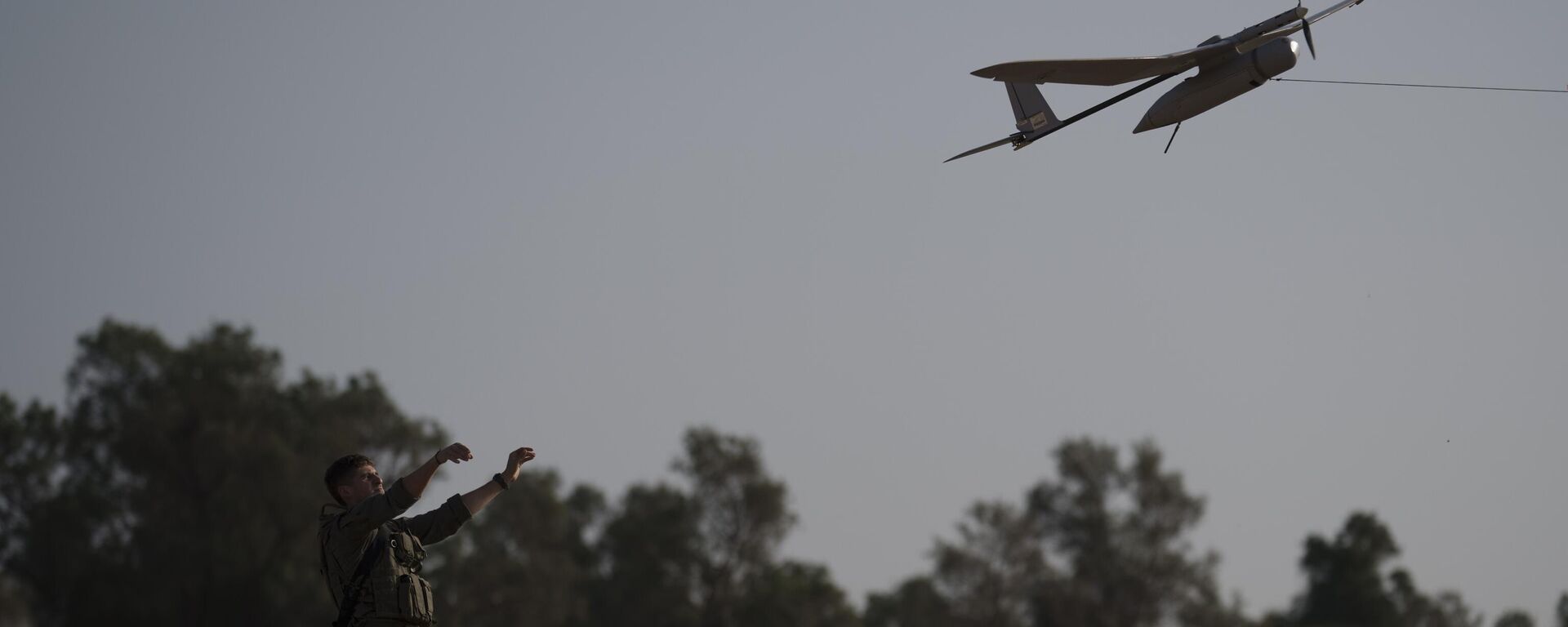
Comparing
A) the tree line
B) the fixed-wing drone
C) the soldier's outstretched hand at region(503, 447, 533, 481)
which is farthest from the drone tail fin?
the tree line

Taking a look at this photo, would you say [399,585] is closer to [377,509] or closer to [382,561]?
[382,561]

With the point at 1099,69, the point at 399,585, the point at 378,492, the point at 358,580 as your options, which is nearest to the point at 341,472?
the point at 378,492

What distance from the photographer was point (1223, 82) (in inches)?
598

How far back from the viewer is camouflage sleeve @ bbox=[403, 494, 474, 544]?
10.4m

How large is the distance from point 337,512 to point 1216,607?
64.4 metres

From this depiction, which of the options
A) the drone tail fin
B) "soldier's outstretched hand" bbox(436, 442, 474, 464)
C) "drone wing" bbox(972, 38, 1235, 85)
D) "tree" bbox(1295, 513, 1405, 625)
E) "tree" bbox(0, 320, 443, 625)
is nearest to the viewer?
"soldier's outstretched hand" bbox(436, 442, 474, 464)

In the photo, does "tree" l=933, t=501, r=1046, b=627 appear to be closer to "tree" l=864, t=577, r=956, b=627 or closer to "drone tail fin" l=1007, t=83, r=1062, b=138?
"tree" l=864, t=577, r=956, b=627

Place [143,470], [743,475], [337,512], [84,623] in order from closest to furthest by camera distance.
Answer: [337,512] < [84,623] < [143,470] < [743,475]

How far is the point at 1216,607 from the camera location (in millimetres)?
70500

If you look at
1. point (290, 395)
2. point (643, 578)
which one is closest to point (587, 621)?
point (643, 578)

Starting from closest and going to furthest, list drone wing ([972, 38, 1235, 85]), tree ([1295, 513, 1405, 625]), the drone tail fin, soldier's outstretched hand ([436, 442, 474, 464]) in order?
soldier's outstretched hand ([436, 442, 474, 464]) → drone wing ([972, 38, 1235, 85]) → the drone tail fin → tree ([1295, 513, 1405, 625])

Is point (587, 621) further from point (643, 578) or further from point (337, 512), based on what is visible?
point (337, 512)

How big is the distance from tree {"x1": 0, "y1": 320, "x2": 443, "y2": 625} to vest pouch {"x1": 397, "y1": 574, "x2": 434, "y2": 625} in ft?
191

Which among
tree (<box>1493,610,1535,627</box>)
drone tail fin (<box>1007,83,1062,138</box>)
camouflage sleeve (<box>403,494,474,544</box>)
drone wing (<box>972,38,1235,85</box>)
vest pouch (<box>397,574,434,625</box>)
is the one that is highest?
tree (<box>1493,610,1535,627</box>)
